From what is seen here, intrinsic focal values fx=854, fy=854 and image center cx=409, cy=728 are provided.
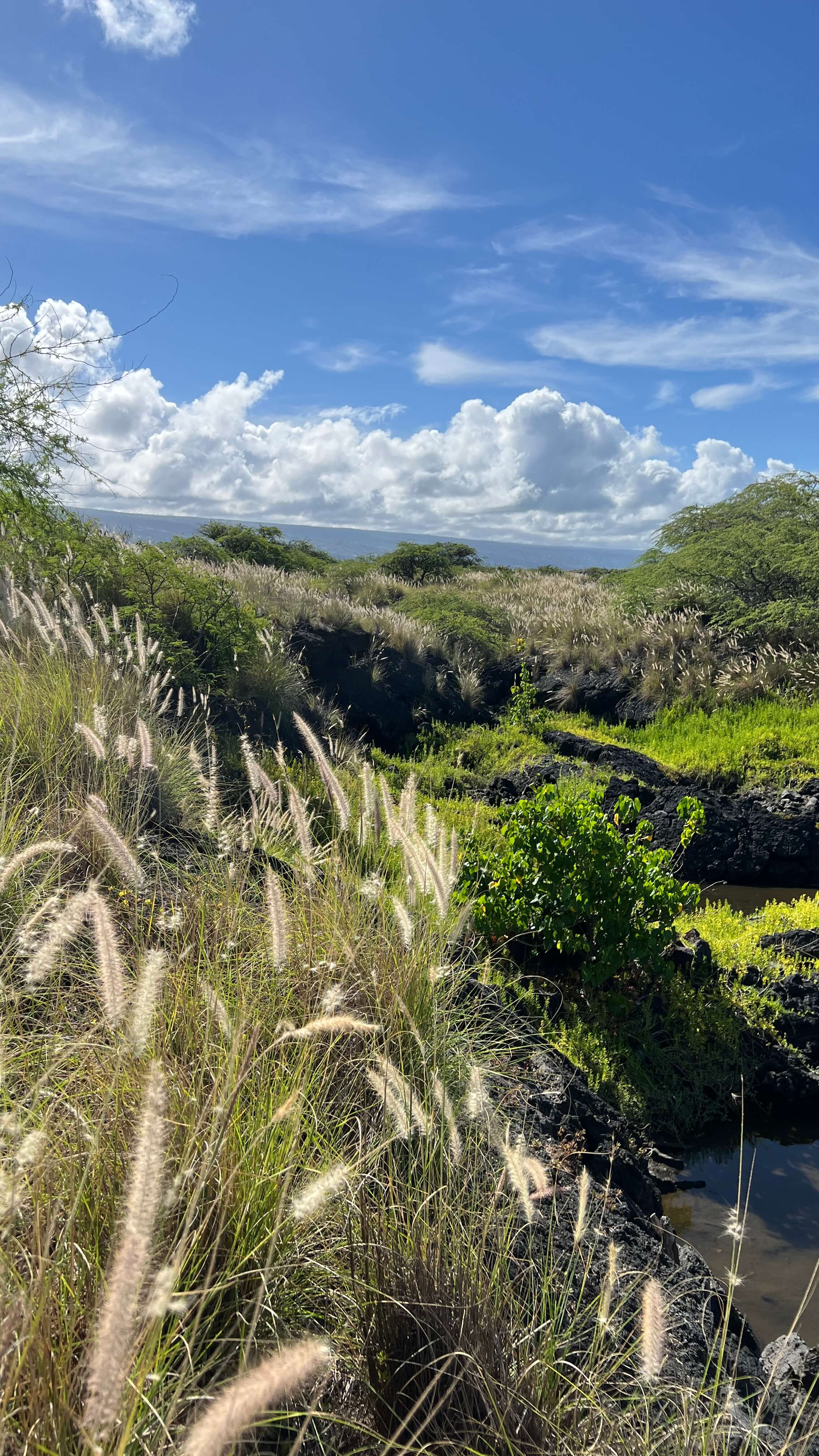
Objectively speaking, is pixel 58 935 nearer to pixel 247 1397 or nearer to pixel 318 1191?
pixel 318 1191

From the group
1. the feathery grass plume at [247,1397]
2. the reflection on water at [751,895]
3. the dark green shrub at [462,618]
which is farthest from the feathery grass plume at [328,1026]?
the dark green shrub at [462,618]

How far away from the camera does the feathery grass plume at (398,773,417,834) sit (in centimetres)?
340

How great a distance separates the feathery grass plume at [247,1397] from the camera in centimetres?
105

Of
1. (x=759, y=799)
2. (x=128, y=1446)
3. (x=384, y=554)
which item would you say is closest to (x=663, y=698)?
(x=759, y=799)

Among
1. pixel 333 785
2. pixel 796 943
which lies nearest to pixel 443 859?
pixel 333 785

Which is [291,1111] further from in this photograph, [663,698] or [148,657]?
[663,698]

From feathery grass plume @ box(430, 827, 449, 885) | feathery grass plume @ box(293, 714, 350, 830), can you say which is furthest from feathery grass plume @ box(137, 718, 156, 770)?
feathery grass plume @ box(430, 827, 449, 885)

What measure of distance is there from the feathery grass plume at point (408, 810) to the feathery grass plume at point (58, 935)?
149 centimetres

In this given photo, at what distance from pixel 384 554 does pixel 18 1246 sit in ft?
87.7

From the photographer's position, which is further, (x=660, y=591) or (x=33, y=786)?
(x=660, y=591)

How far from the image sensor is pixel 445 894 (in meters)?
3.09

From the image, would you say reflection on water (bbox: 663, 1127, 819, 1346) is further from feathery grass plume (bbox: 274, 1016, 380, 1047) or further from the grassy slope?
the grassy slope

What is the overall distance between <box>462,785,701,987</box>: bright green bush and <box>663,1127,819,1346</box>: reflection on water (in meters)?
1.14

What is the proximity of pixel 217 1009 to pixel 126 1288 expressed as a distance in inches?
45.2
